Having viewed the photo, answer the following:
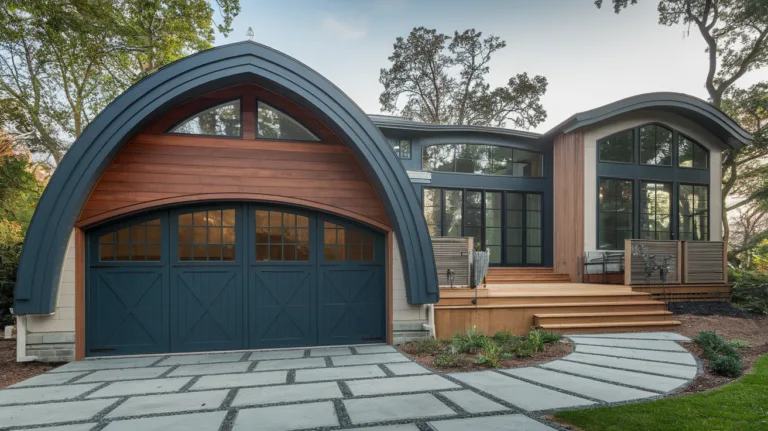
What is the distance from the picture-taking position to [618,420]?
10.3 feet

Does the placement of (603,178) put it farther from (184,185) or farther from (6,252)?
(6,252)

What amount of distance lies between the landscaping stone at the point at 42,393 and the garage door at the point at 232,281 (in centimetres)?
157

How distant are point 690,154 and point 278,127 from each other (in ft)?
38.1

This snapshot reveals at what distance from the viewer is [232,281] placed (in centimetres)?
617

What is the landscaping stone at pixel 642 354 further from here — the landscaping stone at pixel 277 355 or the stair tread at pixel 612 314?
the landscaping stone at pixel 277 355

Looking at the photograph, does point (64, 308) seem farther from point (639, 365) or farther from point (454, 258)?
point (639, 365)

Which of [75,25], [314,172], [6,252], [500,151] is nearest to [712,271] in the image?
[500,151]

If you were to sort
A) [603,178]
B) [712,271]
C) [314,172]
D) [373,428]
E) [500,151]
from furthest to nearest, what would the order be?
[500,151] < [603,178] < [712,271] < [314,172] < [373,428]

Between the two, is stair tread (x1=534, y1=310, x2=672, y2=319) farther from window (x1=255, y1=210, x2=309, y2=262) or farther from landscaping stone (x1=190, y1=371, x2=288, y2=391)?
landscaping stone (x1=190, y1=371, x2=288, y2=391)

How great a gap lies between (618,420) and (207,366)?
4.79 metres

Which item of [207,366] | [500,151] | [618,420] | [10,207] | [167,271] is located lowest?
[207,366]

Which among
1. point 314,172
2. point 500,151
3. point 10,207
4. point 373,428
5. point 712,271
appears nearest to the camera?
point 373,428

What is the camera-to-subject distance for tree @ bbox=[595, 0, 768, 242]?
12.5 metres

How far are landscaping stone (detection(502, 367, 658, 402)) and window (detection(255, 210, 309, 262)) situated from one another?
371 centimetres
